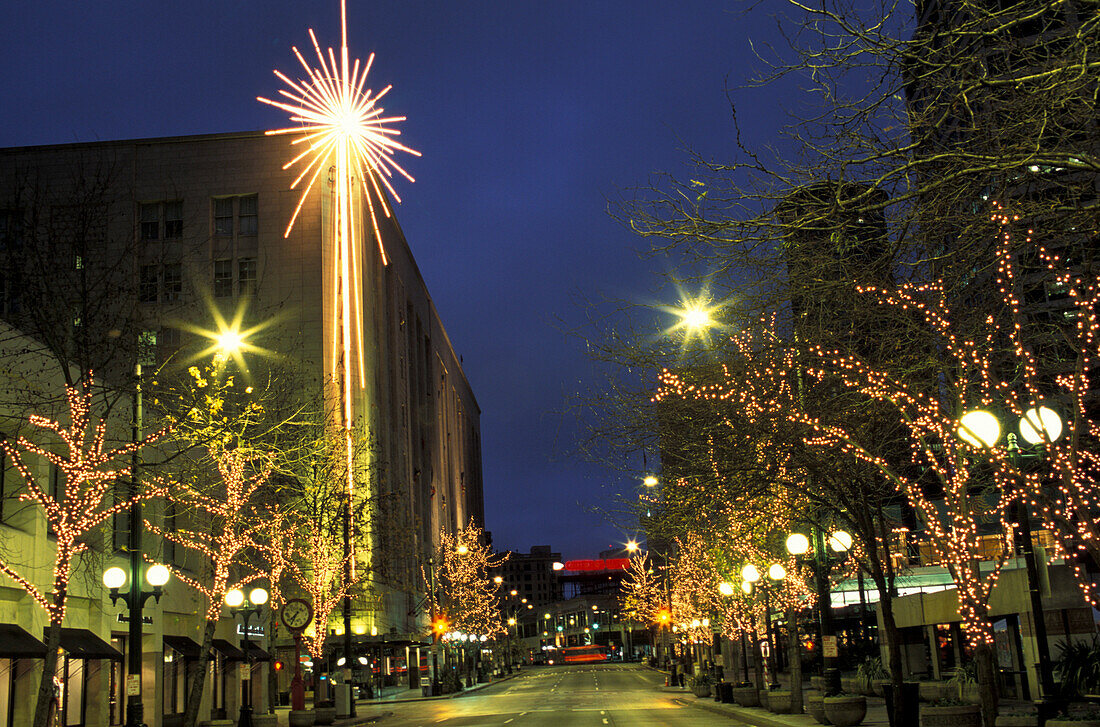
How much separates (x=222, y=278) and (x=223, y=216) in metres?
4.21

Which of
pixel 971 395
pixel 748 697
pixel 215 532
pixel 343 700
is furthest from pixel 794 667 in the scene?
pixel 343 700

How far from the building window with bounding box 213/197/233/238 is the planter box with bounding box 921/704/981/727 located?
5130 centimetres

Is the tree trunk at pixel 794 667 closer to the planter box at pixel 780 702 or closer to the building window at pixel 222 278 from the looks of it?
the planter box at pixel 780 702

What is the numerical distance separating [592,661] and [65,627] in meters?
142

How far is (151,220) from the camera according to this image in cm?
5994

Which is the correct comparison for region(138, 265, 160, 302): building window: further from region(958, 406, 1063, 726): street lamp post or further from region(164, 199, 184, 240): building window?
region(164, 199, 184, 240): building window

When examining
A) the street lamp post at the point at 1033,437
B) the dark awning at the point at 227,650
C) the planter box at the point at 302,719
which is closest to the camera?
the street lamp post at the point at 1033,437

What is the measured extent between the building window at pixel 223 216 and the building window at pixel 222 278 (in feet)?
6.12

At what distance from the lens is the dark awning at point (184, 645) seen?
105 feet

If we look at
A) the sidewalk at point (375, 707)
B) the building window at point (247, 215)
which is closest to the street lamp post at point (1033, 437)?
the sidewalk at point (375, 707)

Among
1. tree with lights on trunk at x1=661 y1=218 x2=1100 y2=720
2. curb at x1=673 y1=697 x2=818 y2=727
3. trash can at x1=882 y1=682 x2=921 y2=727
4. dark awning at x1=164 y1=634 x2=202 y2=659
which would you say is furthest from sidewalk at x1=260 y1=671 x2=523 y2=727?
tree with lights on trunk at x1=661 y1=218 x2=1100 y2=720

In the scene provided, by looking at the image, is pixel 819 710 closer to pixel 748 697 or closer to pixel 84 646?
pixel 748 697

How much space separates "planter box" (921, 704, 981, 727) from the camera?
18.6m

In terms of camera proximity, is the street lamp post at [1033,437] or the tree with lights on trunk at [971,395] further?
the street lamp post at [1033,437]
